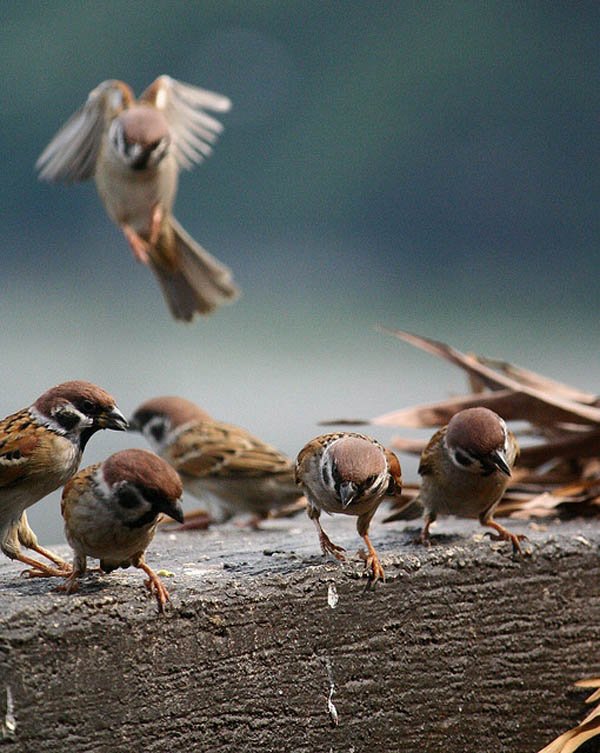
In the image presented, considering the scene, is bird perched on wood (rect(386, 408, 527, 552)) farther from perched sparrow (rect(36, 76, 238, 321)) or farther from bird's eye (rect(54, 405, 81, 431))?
perched sparrow (rect(36, 76, 238, 321))

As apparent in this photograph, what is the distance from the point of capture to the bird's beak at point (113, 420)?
2.82m

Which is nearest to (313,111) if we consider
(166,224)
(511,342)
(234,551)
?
(511,342)

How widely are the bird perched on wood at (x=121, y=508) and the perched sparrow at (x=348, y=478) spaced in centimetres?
47

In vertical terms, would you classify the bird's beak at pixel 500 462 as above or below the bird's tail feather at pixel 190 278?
below

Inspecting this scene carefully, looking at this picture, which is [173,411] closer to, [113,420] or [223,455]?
[223,455]

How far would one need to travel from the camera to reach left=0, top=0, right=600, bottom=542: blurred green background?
43.2 ft

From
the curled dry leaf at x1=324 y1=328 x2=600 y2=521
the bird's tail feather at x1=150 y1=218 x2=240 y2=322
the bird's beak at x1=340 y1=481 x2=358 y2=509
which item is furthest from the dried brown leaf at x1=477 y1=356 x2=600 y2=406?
the bird's beak at x1=340 y1=481 x2=358 y2=509

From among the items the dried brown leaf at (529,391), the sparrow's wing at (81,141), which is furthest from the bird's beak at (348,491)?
the sparrow's wing at (81,141)

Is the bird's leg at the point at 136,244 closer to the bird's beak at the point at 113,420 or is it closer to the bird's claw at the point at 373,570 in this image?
the bird's beak at the point at 113,420

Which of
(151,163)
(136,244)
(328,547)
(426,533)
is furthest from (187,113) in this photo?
(328,547)

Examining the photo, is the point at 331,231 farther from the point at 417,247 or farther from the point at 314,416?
the point at 314,416

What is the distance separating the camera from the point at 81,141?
4.72 m

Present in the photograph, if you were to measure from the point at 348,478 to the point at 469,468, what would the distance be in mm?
431

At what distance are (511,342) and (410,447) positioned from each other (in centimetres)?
1030
